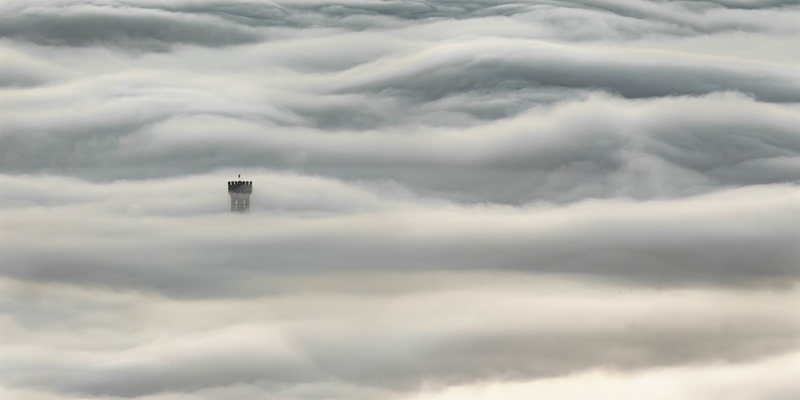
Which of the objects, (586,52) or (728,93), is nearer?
(728,93)

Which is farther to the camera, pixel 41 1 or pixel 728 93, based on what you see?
pixel 41 1

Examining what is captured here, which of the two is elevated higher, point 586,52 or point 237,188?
point 586,52

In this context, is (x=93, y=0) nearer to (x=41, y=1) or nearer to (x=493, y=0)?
(x=41, y=1)

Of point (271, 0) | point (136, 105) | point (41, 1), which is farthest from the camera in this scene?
point (41, 1)

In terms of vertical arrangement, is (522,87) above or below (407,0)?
below

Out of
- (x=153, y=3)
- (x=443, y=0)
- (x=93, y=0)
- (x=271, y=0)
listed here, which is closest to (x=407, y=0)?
(x=443, y=0)

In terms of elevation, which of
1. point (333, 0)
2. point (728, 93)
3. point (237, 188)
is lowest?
point (237, 188)

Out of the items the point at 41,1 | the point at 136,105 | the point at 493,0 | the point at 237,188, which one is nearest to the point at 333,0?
the point at 493,0

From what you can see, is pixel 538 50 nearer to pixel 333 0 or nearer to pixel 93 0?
pixel 333 0

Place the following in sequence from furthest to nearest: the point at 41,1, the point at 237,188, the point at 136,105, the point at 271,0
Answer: the point at 41,1, the point at 271,0, the point at 136,105, the point at 237,188
